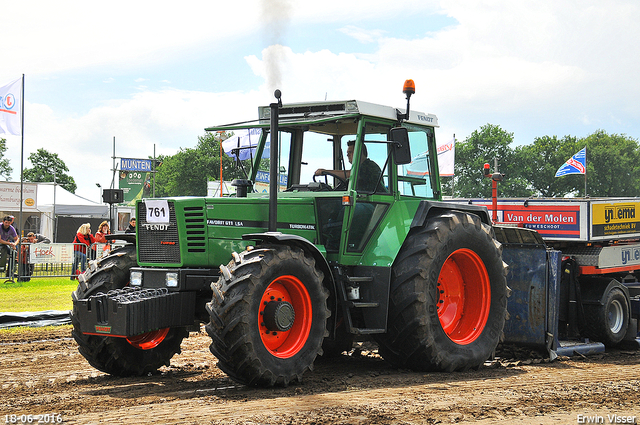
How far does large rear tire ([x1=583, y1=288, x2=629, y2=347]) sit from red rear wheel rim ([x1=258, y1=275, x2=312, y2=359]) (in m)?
4.90

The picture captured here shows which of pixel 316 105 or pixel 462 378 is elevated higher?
pixel 316 105

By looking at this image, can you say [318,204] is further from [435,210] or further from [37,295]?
[37,295]

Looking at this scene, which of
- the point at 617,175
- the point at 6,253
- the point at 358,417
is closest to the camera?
the point at 358,417

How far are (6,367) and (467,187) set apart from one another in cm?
6242

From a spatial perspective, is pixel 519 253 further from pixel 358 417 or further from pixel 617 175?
pixel 617 175

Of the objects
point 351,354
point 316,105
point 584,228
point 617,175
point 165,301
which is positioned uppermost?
point 617,175

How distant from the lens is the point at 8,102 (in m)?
17.8

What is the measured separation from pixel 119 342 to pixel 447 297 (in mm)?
3635

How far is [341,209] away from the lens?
6711 mm

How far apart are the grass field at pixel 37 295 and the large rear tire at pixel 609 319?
9184 mm

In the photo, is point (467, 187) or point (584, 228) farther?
point (467, 187)

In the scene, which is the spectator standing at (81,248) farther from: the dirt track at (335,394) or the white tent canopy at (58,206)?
the white tent canopy at (58,206)

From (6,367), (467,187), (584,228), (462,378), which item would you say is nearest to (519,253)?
(584,228)

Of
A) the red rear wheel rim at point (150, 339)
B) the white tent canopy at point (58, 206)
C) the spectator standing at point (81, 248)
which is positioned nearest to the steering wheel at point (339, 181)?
the red rear wheel rim at point (150, 339)
